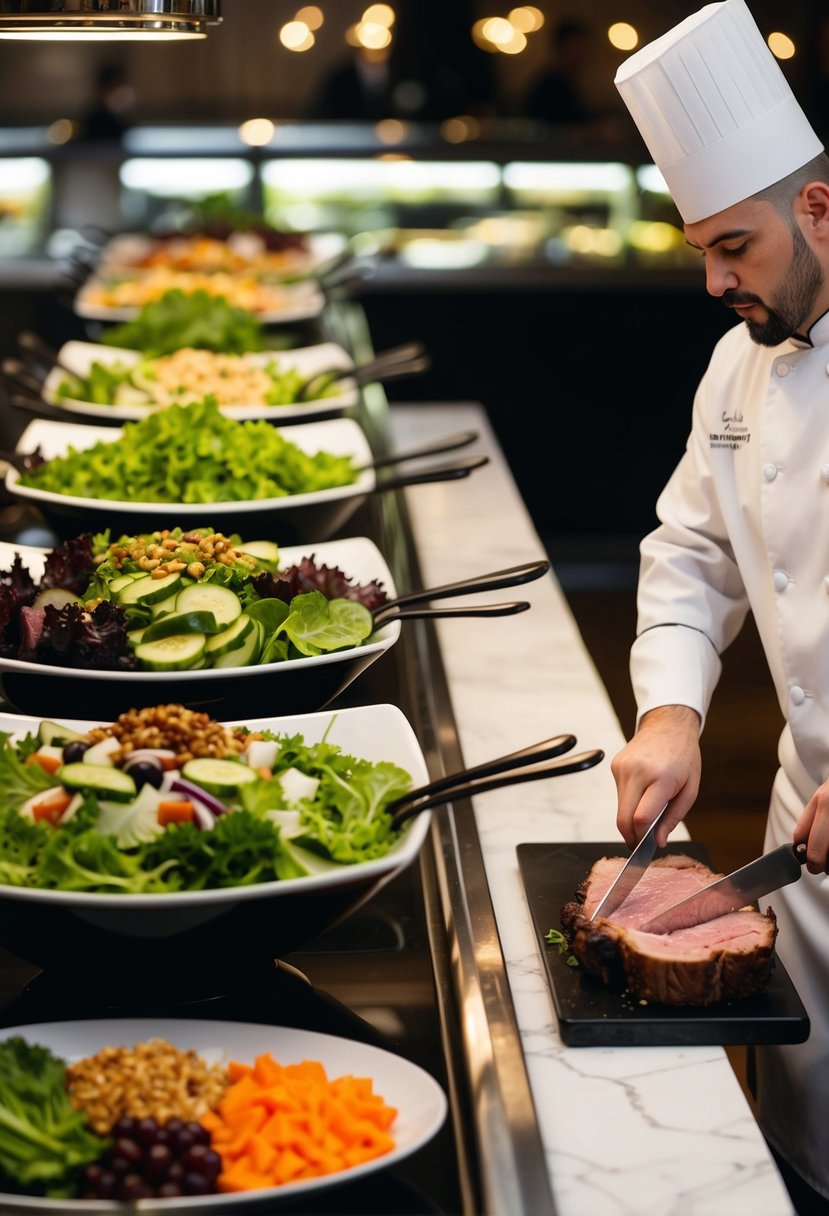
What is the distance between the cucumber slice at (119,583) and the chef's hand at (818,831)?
29.9 inches

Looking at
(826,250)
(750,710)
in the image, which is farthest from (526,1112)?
→ (750,710)

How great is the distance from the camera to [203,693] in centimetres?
152

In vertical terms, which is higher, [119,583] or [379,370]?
[119,583]

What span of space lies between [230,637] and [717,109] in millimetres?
876

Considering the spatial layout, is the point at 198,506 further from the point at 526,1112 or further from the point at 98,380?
the point at 526,1112

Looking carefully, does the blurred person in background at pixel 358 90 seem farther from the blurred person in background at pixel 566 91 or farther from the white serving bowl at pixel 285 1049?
the white serving bowl at pixel 285 1049

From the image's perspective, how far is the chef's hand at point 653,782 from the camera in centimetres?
153

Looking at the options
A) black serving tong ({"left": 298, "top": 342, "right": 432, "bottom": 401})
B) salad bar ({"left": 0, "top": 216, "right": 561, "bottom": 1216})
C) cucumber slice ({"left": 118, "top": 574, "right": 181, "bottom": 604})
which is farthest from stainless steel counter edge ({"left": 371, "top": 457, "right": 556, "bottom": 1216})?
black serving tong ({"left": 298, "top": 342, "right": 432, "bottom": 401})

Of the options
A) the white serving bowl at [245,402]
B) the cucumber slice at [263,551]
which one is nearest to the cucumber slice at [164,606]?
the cucumber slice at [263,551]

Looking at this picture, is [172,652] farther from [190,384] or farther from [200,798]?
[190,384]

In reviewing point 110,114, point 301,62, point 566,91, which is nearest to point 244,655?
point 110,114

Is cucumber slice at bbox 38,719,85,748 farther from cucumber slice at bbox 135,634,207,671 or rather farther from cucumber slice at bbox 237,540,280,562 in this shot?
cucumber slice at bbox 237,540,280,562

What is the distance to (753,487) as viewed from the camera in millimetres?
1869

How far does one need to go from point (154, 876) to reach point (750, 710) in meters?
3.63
